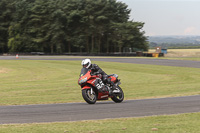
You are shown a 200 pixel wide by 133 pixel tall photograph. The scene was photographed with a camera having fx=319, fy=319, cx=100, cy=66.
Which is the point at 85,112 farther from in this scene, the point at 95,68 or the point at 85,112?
the point at 95,68

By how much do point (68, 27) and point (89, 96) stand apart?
248 feet

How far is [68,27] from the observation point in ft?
280

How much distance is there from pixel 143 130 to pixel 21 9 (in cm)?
8616

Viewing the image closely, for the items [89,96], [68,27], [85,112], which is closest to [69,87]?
[89,96]

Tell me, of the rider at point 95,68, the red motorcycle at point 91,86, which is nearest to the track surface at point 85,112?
the red motorcycle at point 91,86

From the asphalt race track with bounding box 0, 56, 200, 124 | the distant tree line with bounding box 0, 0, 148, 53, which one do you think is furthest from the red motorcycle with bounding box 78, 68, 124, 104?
the distant tree line with bounding box 0, 0, 148, 53

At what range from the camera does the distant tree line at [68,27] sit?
8050 cm

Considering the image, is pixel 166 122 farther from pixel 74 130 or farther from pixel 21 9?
pixel 21 9

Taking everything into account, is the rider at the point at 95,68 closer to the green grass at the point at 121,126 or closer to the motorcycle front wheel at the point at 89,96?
the motorcycle front wheel at the point at 89,96

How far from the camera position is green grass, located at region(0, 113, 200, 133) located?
21.2 ft

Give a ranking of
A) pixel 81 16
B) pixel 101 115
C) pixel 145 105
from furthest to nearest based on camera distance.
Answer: pixel 81 16 < pixel 145 105 < pixel 101 115

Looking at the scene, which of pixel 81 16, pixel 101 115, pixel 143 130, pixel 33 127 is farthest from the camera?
pixel 81 16

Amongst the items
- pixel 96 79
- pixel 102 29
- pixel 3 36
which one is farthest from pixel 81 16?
pixel 96 79

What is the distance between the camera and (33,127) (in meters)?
6.93
